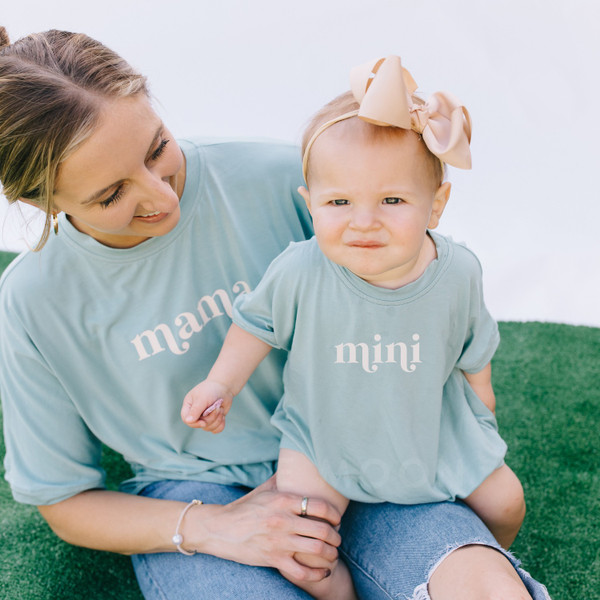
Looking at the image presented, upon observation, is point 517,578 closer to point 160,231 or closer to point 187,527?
point 187,527

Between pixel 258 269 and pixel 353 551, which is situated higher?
pixel 258 269

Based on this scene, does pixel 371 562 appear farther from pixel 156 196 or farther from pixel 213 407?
pixel 156 196

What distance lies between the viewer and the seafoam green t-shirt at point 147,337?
1.44 m

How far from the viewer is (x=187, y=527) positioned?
1.43 meters

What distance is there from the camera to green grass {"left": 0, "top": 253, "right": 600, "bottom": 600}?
5.62 ft

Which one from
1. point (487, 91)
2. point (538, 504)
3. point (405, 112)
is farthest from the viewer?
point (487, 91)

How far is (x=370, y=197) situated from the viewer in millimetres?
1187

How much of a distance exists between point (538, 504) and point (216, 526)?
0.95 m

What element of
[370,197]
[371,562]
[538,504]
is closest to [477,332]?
[370,197]

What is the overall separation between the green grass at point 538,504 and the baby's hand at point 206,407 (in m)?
0.68

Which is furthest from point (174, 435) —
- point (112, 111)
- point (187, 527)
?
point (112, 111)

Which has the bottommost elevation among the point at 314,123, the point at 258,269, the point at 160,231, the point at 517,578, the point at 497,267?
the point at 497,267

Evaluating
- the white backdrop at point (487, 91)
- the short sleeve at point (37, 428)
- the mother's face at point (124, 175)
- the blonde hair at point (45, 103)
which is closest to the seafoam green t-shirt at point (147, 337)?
the short sleeve at point (37, 428)

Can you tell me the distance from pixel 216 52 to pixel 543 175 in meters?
1.56
